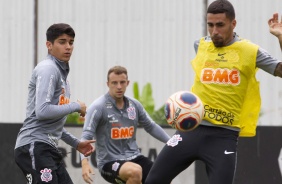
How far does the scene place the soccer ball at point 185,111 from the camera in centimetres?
820

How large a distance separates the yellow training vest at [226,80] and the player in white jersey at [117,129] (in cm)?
239

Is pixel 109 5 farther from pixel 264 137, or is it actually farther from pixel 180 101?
pixel 180 101

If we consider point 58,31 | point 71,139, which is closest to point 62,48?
point 58,31

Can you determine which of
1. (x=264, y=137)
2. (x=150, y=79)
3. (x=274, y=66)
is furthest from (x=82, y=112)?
(x=150, y=79)

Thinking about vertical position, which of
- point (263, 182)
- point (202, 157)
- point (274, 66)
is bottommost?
point (263, 182)

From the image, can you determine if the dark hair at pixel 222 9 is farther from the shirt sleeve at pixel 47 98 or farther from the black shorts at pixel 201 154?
the shirt sleeve at pixel 47 98

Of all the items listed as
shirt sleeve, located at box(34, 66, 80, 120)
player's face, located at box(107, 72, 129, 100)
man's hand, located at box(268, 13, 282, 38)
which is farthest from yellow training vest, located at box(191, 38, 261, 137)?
player's face, located at box(107, 72, 129, 100)

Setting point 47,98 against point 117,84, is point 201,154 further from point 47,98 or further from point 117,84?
point 117,84

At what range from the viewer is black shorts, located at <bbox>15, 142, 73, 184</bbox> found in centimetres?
818

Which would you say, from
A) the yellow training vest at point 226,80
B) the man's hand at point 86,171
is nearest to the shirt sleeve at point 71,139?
the man's hand at point 86,171

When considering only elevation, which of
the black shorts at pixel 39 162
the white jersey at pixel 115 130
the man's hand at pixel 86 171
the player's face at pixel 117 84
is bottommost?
the man's hand at pixel 86 171

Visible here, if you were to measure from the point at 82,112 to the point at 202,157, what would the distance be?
1.15 meters

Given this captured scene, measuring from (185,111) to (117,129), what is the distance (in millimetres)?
2781

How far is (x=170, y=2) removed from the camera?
624 inches
